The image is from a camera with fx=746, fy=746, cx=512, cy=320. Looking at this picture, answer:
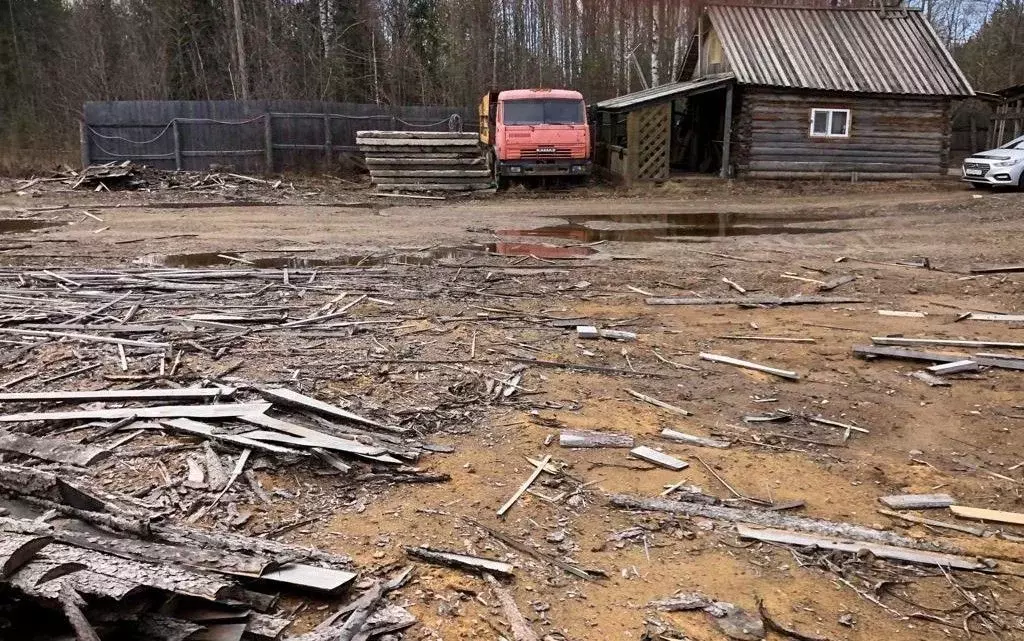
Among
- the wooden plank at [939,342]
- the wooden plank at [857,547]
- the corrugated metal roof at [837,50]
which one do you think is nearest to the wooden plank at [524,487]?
the wooden plank at [857,547]

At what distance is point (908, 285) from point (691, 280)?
9.77 feet

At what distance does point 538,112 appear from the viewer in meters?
21.7

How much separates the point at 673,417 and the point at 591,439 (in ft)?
3.00

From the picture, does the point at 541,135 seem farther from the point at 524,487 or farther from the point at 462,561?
the point at 462,561

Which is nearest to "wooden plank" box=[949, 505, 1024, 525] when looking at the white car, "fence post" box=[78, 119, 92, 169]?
the white car

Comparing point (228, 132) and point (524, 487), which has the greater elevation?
point (228, 132)

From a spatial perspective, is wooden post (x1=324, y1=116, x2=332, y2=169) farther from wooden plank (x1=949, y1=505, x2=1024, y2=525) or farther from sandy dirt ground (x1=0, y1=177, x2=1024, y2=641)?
wooden plank (x1=949, y1=505, x2=1024, y2=525)

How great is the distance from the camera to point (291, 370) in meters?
6.72

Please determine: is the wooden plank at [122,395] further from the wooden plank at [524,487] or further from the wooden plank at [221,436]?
the wooden plank at [524,487]

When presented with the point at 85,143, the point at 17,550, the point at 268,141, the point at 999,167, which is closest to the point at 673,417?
the point at 17,550

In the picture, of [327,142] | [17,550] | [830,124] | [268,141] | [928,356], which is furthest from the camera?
[327,142]

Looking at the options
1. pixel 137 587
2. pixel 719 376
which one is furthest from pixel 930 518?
pixel 137 587

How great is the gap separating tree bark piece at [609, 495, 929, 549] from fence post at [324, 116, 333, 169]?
77.0 ft

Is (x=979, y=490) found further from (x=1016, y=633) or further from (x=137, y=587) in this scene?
(x=137, y=587)
